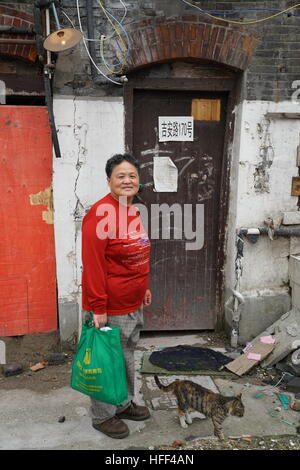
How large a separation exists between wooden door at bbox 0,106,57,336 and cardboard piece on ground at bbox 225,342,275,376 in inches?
81.7

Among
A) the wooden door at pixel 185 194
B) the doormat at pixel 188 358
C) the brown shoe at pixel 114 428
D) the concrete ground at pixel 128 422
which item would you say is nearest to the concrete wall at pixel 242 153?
the wooden door at pixel 185 194

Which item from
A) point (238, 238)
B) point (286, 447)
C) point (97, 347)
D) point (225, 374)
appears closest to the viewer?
point (97, 347)

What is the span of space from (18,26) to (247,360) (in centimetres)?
421

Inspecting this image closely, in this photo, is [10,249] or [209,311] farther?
[209,311]

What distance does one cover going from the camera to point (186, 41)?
14.2ft

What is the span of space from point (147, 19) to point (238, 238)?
8.45 ft

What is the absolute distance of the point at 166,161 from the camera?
15.9 feet

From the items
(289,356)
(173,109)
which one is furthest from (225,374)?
(173,109)

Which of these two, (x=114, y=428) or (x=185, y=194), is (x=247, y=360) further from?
(x=185, y=194)

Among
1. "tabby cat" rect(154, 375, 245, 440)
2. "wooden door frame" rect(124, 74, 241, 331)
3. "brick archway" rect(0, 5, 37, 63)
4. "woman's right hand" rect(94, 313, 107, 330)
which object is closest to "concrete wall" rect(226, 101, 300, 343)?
"wooden door frame" rect(124, 74, 241, 331)

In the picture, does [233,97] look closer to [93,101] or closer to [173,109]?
[173,109]

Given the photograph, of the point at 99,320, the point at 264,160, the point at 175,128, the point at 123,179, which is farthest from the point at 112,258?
the point at 264,160

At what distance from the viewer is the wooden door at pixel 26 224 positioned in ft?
14.3

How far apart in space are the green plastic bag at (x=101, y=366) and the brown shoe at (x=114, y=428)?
0.31 meters
